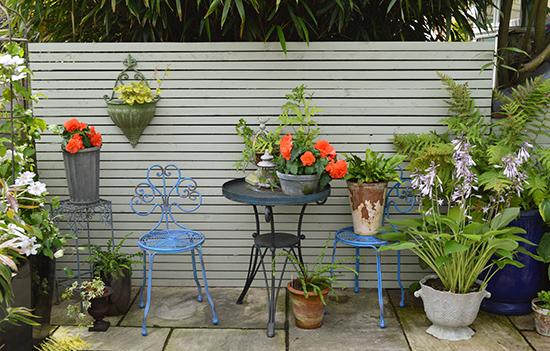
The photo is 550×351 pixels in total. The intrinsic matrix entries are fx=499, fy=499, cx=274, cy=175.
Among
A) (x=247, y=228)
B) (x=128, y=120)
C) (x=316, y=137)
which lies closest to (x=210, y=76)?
(x=128, y=120)

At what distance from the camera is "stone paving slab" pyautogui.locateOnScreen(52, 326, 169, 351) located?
2.81m

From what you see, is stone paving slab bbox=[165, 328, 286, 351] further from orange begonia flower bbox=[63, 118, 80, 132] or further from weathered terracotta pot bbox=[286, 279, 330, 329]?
orange begonia flower bbox=[63, 118, 80, 132]

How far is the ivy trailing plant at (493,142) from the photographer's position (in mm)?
2910

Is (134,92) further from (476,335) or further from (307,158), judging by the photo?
(476,335)

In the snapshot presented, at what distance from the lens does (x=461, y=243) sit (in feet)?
9.25

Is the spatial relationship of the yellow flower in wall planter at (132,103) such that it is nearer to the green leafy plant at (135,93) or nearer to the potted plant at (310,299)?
the green leafy plant at (135,93)

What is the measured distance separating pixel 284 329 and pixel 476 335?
1124mm

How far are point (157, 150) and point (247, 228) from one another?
830 millimetres

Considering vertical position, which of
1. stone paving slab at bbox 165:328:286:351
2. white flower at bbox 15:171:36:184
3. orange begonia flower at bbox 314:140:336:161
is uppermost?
orange begonia flower at bbox 314:140:336:161

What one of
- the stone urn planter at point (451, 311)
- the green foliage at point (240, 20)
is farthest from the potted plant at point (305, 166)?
the stone urn planter at point (451, 311)

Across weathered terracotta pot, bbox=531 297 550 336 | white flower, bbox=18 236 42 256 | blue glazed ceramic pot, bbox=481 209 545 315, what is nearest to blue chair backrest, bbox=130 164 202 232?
white flower, bbox=18 236 42 256

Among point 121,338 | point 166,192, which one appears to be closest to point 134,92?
point 166,192

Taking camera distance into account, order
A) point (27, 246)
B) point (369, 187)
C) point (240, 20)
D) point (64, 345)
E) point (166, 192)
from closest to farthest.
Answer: point (27, 246) → point (64, 345) → point (369, 187) → point (166, 192) → point (240, 20)

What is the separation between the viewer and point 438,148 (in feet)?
9.82
